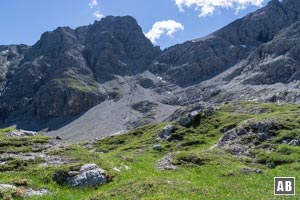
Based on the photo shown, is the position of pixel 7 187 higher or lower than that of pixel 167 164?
higher

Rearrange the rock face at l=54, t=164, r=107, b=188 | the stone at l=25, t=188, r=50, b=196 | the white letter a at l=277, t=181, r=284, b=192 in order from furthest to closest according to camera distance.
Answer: the rock face at l=54, t=164, r=107, b=188 → the stone at l=25, t=188, r=50, b=196 → the white letter a at l=277, t=181, r=284, b=192

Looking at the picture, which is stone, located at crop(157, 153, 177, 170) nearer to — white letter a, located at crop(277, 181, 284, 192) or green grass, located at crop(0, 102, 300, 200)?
green grass, located at crop(0, 102, 300, 200)

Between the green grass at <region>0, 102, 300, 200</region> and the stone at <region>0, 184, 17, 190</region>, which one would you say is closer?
the green grass at <region>0, 102, 300, 200</region>

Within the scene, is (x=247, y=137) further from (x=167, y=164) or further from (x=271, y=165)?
(x=167, y=164)

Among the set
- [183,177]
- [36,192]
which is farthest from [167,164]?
[36,192]

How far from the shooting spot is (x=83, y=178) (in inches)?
1171

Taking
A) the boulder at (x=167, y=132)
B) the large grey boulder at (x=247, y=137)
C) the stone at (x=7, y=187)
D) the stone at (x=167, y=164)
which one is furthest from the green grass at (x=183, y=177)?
the boulder at (x=167, y=132)

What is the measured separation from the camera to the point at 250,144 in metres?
56.6

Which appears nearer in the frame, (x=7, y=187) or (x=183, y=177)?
(x=7, y=187)

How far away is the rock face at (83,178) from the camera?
29375 millimetres

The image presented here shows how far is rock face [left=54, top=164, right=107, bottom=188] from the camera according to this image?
29375 millimetres

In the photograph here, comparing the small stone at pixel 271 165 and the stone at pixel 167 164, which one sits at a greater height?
the stone at pixel 167 164

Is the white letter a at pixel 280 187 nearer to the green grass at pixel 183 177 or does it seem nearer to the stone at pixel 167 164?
the green grass at pixel 183 177

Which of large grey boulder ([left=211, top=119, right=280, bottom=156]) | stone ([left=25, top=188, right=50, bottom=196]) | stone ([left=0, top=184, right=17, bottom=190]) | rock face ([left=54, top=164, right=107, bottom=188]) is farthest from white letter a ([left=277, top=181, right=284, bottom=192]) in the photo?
large grey boulder ([left=211, top=119, right=280, bottom=156])
